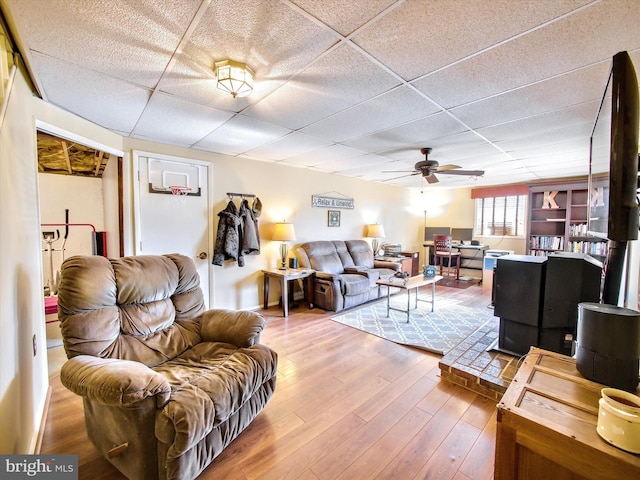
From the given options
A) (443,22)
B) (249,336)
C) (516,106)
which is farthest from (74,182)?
(516,106)

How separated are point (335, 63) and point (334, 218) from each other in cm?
Answer: 379

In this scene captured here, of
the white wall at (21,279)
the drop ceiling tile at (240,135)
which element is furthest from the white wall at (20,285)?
the drop ceiling tile at (240,135)

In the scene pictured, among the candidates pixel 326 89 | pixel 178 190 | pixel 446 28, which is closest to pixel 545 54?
pixel 446 28

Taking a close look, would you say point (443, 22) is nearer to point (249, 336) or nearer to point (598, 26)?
point (598, 26)

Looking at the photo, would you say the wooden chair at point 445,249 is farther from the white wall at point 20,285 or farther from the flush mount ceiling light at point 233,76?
the white wall at point 20,285

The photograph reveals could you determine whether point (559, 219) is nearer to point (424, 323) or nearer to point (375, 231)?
point (375, 231)

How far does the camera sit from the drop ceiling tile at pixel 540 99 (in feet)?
5.79

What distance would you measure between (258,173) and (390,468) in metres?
3.78

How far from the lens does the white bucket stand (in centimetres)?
76

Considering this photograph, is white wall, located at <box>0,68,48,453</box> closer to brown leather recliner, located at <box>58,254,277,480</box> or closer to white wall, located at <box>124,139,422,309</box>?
brown leather recliner, located at <box>58,254,277,480</box>

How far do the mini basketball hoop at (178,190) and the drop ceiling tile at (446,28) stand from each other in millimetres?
2855

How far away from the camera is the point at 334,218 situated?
211 inches

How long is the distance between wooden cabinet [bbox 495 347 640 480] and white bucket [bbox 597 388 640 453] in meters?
0.02

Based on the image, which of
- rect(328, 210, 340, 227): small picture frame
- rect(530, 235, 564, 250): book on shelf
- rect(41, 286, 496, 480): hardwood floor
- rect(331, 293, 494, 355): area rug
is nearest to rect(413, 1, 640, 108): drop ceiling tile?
rect(41, 286, 496, 480): hardwood floor
